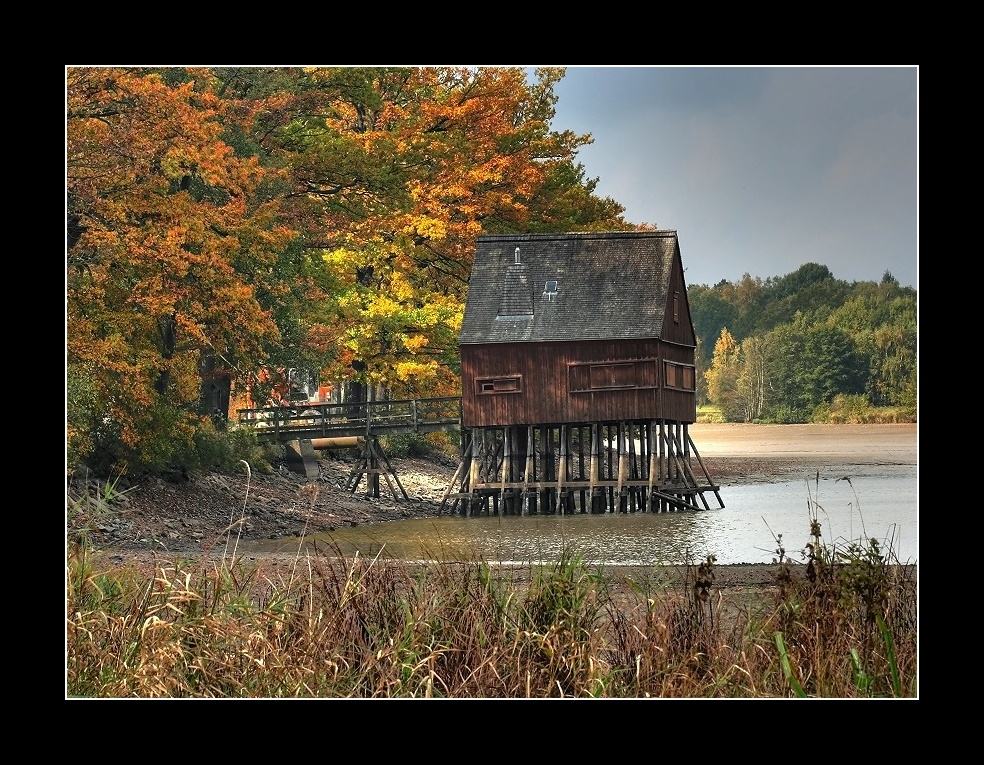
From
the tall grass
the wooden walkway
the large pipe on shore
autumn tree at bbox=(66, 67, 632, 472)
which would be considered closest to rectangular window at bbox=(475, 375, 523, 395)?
the wooden walkway

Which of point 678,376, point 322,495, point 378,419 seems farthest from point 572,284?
point 378,419

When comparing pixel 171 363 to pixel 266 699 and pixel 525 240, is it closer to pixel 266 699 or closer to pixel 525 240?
pixel 525 240

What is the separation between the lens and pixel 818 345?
11438 millimetres

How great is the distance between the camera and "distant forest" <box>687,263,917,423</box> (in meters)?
10.6

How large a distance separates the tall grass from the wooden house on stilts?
8123 mm

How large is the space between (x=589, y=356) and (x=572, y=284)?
1201 millimetres

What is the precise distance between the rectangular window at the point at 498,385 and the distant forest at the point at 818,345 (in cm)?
753

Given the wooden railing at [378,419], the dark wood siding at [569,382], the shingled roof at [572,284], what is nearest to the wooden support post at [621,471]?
the dark wood siding at [569,382]

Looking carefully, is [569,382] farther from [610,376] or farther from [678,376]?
[678,376]

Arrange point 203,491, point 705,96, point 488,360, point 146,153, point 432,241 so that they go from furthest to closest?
point 488,360, point 432,241, point 203,491, point 146,153, point 705,96

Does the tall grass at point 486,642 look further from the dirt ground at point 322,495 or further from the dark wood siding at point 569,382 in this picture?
the dark wood siding at point 569,382

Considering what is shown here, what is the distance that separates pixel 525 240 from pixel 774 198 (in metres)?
7.02
